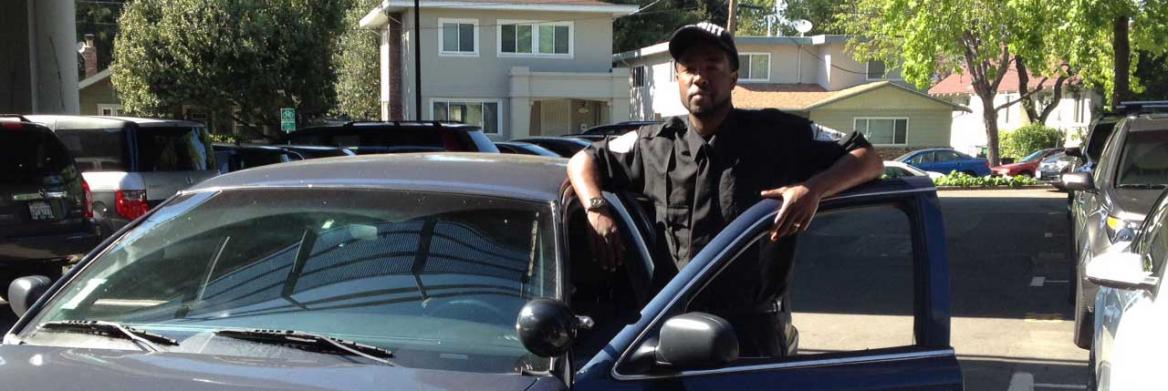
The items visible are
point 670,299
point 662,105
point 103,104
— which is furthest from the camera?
point 103,104

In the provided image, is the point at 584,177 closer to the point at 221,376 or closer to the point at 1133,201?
the point at 221,376

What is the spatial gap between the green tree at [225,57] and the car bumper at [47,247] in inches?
956

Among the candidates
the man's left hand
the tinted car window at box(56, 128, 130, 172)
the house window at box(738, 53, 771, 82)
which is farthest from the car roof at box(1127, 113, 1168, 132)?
the house window at box(738, 53, 771, 82)

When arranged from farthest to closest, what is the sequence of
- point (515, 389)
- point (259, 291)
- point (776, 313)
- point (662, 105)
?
point (662, 105)
point (776, 313)
point (259, 291)
point (515, 389)

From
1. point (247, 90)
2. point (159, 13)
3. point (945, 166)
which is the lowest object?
point (945, 166)

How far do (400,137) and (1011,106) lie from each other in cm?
4105

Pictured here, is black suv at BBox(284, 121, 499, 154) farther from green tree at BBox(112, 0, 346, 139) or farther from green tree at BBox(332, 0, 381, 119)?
green tree at BBox(332, 0, 381, 119)

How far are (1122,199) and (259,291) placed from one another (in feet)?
22.0

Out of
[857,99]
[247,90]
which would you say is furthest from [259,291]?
[857,99]

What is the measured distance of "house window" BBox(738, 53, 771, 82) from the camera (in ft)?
137

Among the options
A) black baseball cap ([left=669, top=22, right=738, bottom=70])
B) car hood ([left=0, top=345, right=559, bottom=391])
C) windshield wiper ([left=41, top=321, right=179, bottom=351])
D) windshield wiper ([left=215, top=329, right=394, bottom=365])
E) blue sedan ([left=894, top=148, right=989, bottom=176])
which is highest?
black baseball cap ([left=669, top=22, right=738, bottom=70])

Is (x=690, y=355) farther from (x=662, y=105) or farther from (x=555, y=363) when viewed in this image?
(x=662, y=105)

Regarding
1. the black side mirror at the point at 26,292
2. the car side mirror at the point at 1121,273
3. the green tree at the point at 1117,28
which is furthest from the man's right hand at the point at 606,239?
the green tree at the point at 1117,28

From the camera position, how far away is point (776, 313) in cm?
344
